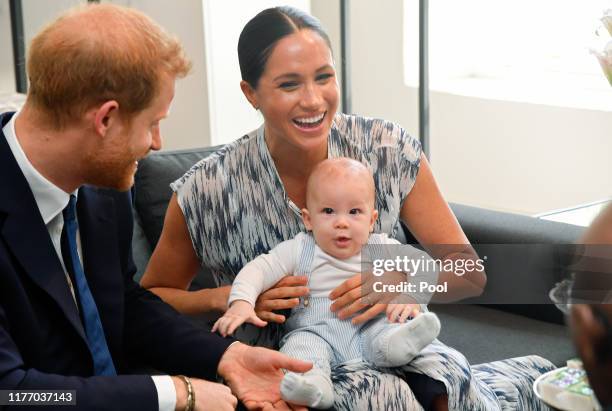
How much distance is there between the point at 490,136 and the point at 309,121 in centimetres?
278

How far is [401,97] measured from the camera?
4.93 m

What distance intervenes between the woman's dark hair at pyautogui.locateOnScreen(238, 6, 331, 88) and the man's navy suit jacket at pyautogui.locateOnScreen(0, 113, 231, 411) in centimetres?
45

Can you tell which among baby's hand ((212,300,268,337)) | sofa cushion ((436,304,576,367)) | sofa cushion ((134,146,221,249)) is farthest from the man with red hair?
sofa cushion ((436,304,576,367))

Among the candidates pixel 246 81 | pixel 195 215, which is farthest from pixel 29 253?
pixel 246 81

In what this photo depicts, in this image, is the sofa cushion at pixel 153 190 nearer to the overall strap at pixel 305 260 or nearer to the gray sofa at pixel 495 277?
the gray sofa at pixel 495 277

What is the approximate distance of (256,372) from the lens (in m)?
1.80

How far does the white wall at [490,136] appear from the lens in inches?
172

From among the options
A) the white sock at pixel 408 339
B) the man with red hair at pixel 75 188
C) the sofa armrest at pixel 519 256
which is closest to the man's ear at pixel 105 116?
the man with red hair at pixel 75 188

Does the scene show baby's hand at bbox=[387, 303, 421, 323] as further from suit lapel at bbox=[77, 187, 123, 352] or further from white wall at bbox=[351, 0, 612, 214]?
white wall at bbox=[351, 0, 612, 214]

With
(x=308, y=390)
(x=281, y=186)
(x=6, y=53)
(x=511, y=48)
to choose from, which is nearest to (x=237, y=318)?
(x=308, y=390)

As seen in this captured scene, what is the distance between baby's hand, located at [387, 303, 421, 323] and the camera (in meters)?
1.86

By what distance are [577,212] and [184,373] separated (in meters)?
1.71

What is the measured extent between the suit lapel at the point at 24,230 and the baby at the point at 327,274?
0.41 m

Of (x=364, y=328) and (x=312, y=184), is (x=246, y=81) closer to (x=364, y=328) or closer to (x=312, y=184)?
(x=312, y=184)
